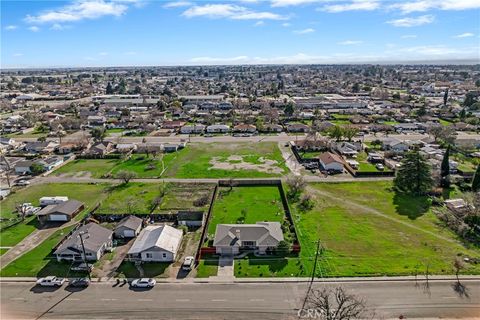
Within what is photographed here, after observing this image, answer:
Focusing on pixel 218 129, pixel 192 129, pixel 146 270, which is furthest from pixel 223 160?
pixel 146 270

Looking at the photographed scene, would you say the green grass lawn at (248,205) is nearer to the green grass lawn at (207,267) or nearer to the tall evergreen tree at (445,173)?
the green grass lawn at (207,267)

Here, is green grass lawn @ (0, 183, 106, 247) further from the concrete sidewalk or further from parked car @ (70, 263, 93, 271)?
parked car @ (70, 263, 93, 271)

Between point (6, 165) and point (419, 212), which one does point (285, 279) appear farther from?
point (6, 165)

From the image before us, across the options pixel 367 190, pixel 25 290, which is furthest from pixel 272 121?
pixel 25 290

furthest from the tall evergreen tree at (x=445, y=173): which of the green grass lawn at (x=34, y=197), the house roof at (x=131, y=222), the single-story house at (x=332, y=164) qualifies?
the green grass lawn at (x=34, y=197)

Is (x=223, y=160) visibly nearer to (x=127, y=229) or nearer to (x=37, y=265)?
(x=127, y=229)

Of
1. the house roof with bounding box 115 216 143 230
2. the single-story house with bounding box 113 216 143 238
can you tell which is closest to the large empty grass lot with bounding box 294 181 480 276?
the single-story house with bounding box 113 216 143 238

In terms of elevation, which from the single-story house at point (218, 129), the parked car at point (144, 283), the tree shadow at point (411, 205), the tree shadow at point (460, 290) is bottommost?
the tree shadow at point (460, 290)
